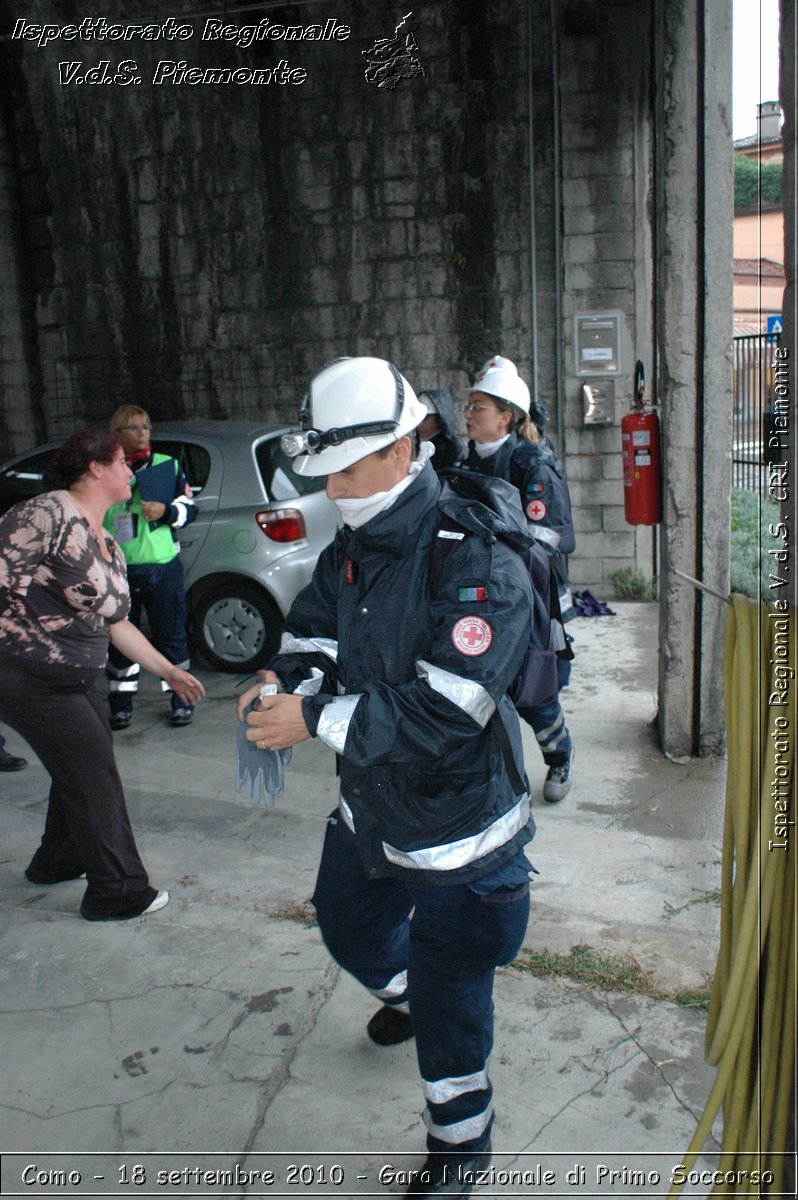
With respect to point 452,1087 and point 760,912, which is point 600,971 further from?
point 760,912

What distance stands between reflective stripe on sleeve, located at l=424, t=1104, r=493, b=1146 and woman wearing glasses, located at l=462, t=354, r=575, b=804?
2355 millimetres

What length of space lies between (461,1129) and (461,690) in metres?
1.08

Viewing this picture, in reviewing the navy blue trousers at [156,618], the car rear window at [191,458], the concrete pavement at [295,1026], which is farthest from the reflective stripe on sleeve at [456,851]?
the car rear window at [191,458]

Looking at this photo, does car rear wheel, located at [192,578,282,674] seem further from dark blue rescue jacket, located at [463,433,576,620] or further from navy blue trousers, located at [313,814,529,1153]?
navy blue trousers, located at [313,814,529,1153]

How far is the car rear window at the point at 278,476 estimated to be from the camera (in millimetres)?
6949

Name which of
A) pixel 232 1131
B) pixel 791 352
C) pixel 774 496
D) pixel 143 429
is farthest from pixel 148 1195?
pixel 143 429

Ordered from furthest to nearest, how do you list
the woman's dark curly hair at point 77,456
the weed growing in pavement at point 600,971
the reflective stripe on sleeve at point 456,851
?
the woman's dark curly hair at point 77,456 → the weed growing in pavement at point 600,971 → the reflective stripe on sleeve at point 456,851

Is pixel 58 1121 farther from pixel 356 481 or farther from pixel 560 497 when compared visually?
pixel 560 497

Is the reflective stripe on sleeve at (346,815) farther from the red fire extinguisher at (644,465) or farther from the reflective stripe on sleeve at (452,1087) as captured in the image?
the red fire extinguisher at (644,465)

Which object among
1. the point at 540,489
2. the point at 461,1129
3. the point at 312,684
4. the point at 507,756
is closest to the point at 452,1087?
the point at 461,1129

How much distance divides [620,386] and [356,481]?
702 centimetres

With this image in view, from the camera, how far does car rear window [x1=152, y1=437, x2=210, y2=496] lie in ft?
23.2

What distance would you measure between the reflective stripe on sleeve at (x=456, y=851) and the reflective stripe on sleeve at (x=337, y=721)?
340mm

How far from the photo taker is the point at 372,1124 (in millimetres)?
2779
